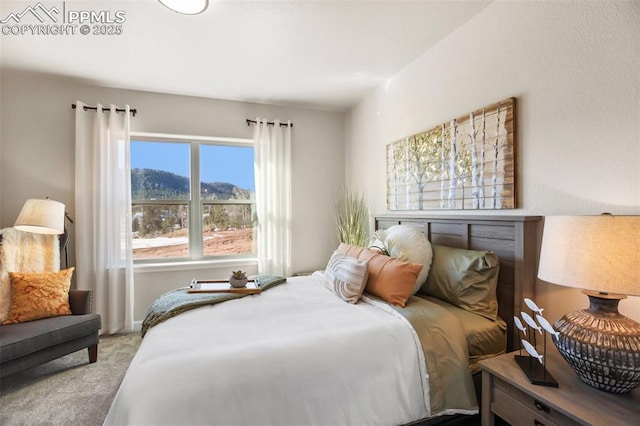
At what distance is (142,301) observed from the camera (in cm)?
334

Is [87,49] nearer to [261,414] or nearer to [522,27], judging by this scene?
[261,414]

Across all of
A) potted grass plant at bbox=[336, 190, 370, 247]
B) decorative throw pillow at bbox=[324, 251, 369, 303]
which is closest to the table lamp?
decorative throw pillow at bbox=[324, 251, 369, 303]

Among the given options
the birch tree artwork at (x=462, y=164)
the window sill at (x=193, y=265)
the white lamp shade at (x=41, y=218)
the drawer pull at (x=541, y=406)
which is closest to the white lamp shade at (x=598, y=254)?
the drawer pull at (x=541, y=406)

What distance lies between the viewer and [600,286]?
3.59 feet

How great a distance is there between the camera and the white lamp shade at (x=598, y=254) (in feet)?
3.49

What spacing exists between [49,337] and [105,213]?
1323 millimetres

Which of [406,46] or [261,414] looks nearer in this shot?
[261,414]

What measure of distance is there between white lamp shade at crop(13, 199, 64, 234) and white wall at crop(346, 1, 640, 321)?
11.1 feet

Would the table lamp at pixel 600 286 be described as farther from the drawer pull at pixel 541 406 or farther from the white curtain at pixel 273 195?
the white curtain at pixel 273 195

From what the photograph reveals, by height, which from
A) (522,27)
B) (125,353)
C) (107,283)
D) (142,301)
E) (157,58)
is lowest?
(125,353)

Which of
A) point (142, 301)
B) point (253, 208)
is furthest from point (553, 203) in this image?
point (142, 301)

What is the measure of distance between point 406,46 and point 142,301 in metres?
3.68

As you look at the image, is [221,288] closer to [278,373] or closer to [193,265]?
[278,373]

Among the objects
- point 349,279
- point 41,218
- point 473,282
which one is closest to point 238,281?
point 349,279
